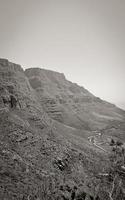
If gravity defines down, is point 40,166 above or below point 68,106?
below

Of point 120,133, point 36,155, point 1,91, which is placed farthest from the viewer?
point 120,133

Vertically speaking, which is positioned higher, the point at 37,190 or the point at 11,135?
the point at 11,135

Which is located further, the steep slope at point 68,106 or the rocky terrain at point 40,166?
the steep slope at point 68,106

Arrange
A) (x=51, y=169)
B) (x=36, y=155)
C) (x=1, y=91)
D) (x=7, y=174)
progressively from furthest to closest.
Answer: (x=1, y=91), (x=36, y=155), (x=51, y=169), (x=7, y=174)

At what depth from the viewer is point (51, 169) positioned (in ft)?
109

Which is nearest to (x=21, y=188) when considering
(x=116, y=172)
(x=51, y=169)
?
(x=51, y=169)

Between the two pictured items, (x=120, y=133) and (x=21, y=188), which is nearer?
(x=21, y=188)

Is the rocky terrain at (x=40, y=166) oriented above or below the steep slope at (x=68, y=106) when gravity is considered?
below

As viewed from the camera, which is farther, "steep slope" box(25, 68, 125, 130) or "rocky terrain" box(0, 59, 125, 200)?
"steep slope" box(25, 68, 125, 130)

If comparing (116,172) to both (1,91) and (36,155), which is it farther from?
(1,91)

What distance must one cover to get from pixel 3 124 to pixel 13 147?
1128cm

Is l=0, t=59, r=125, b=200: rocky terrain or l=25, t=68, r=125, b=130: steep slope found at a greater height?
l=25, t=68, r=125, b=130: steep slope

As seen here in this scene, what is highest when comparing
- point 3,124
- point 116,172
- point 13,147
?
point 3,124

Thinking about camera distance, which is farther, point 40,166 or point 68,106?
point 68,106
